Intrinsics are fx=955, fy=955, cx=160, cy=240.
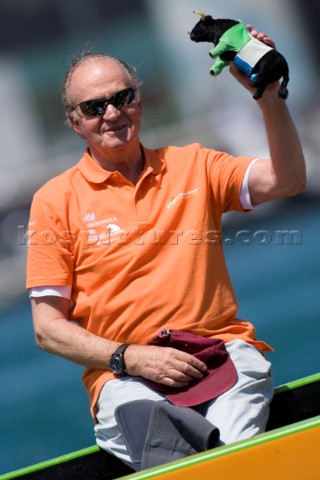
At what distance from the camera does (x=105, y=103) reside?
2156 millimetres

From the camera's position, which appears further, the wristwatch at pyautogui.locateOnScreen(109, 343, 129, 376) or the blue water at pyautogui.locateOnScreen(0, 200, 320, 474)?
the blue water at pyautogui.locateOnScreen(0, 200, 320, 474)

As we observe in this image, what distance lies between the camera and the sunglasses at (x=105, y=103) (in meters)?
2.16

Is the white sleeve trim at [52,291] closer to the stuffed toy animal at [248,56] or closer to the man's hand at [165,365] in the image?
the man's hand at [165,365]

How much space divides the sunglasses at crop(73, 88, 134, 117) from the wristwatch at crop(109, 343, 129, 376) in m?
0.53

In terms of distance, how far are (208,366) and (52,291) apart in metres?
0.39

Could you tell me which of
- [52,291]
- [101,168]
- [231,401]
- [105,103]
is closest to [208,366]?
[231,401]

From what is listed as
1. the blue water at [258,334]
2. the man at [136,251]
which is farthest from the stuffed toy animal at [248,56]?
the blue water at [258,334]

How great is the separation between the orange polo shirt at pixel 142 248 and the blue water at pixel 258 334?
159 centimetres

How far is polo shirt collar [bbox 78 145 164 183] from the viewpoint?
7.14 ft

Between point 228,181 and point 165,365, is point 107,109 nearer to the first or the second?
point 228,181

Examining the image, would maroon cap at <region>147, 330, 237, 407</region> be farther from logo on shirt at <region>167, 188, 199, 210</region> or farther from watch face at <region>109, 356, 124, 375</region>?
logo on shirt at <region>167, 188, 199, 210</region>

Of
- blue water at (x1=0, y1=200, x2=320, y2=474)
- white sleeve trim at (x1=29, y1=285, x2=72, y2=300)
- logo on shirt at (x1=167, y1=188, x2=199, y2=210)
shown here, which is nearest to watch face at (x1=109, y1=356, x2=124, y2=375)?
white sleeve trim at (x1=29, y1=285, x2=72, y2=300)

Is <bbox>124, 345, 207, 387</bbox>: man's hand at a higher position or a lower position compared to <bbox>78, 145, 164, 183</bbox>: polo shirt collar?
lower

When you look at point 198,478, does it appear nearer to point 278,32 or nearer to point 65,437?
point 65,437
